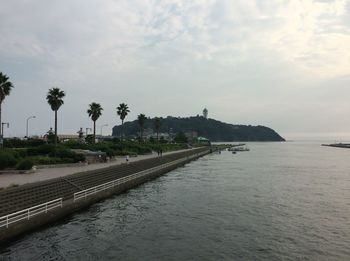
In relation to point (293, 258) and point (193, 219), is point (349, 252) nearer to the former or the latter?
point (293, 258)

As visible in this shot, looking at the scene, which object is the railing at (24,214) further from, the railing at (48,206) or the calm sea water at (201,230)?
the calm sea water at (201,230)

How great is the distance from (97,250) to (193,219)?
10049mm

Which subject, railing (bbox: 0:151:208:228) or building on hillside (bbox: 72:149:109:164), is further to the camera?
building on hillside (bbox: 72:149:109:164)

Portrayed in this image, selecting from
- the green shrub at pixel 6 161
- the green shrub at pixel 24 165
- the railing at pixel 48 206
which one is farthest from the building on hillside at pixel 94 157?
the green shrub at pixel 6 161

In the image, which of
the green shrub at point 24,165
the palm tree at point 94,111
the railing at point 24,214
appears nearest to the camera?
the railing at point 24,214

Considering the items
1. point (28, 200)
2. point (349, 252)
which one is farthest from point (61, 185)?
point (349, 252)

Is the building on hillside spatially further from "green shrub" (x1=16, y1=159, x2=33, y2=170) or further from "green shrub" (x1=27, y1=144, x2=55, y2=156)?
"green shrub" (x1=16, y1=159, x2=33, y2=170)

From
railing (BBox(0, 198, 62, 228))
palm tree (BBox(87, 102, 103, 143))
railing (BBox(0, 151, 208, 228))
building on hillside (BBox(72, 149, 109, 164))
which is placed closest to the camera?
railing (BBox(0, 198, 62, 228))

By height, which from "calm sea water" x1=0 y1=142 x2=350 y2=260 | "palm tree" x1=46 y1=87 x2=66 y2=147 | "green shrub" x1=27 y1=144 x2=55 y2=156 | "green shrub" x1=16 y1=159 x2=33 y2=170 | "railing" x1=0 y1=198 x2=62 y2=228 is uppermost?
"palm tree" x1=46 y1=87 x2=66 y2=147

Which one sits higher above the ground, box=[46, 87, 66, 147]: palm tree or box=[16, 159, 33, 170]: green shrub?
box=[46, 87, 66, 147]: palm tree

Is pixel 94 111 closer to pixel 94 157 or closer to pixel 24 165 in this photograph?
pixel 94 157

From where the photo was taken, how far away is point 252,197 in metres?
41.7

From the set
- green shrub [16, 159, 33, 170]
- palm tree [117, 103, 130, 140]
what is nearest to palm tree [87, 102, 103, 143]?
palm tree [117, 103, 130, 140]

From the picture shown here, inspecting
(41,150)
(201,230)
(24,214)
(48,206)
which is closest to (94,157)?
(41,150)
